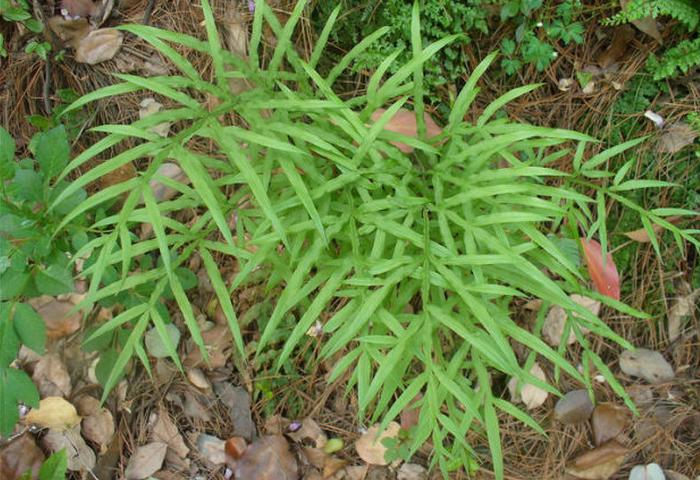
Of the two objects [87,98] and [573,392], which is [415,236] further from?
[573,392]

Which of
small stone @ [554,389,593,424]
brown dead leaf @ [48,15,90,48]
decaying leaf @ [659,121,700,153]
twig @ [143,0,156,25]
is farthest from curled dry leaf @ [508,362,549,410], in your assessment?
brown dead leaf @ [48,15,90,48]

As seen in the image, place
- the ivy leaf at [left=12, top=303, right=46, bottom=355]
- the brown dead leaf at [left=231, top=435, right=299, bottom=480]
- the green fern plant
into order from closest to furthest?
1. the green fern plant
2. the ivy leaf at [left=12, top=303, right=46, bottom=355]
3. the brown dead leaf at [left=231, top=435, right=299, bottom=480]

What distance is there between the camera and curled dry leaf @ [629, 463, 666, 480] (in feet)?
6.50

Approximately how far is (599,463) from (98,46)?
6.71 feet

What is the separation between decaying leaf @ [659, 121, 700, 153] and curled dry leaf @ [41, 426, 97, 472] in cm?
199

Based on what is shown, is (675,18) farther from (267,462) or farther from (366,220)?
(267,462)

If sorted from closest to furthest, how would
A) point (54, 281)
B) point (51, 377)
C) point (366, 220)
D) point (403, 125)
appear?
point (366, 220) < point (54, 281) < point (403, 125) < point (51, 377)

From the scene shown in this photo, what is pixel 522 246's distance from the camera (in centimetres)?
127

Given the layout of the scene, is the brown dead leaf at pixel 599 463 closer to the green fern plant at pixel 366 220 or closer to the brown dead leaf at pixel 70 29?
the green fern plant at pixel 366 220

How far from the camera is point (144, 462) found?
196 centimetres

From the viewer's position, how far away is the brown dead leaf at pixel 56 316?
6.25ft

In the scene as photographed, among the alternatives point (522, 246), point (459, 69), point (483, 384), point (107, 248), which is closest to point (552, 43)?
point (459, 69)

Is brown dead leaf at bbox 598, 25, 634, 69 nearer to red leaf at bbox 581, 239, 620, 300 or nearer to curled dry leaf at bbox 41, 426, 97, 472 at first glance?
red leaf at bbox 581, 239, 620, 300

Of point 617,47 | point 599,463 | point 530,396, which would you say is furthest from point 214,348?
point 617,47
